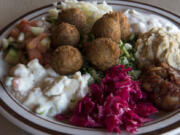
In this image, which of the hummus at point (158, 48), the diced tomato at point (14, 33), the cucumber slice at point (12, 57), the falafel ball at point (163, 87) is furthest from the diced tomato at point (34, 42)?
the falafel ball at point (163, 87)

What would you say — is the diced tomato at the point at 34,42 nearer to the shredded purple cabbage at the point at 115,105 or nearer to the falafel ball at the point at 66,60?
the falafel ball at the point at 66,60

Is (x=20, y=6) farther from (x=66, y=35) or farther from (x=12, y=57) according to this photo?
(x=66, y=35)

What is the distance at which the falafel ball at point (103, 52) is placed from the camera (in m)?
2.29

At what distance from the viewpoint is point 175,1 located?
14.3 feet

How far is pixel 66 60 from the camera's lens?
2271mm

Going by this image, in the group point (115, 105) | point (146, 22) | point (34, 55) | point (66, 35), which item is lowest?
point (115, 105)

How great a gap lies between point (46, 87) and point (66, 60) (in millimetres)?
342

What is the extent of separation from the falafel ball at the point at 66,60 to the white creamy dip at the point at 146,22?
3.50 ft

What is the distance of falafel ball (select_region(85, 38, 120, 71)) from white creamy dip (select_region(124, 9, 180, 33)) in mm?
817

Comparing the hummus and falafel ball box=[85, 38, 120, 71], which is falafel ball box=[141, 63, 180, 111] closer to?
the hummus

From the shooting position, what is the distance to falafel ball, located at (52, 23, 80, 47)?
2.44m

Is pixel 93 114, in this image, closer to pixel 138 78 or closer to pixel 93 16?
pixel 138 78

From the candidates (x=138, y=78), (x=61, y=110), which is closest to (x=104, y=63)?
(x=138, y=78)

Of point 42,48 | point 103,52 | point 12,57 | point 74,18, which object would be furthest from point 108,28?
point 12,57
